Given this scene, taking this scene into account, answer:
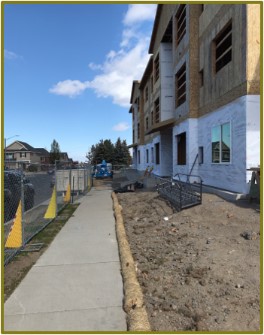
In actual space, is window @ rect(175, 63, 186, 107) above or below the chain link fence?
above

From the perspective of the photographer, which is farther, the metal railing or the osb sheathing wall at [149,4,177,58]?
the osb sheathing wall at [149,4,177,58]

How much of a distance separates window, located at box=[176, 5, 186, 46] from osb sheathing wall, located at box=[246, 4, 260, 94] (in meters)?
7.17

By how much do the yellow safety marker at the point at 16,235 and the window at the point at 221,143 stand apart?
7903 millimetres

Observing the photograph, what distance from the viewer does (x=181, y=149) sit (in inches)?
703

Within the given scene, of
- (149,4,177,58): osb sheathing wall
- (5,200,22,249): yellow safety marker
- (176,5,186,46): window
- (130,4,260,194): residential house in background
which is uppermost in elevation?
(149,4,177,58): osb sheathing wall

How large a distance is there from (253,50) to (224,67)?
6.16 feet

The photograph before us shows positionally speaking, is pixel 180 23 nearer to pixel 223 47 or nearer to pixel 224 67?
pixel 223 47

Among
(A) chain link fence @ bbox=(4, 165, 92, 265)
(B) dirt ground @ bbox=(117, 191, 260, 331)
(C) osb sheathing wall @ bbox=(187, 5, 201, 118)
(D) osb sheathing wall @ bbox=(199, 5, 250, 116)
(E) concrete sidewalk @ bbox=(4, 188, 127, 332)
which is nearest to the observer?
(E) concrete sidewalk @ bbox=(4, 188, 127, 332)

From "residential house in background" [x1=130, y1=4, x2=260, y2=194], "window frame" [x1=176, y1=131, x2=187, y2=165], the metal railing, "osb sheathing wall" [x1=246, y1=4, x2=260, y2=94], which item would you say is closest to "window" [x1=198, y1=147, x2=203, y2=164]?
"residential house in background" [x1=130, y1=4, x2=260, y2=194]

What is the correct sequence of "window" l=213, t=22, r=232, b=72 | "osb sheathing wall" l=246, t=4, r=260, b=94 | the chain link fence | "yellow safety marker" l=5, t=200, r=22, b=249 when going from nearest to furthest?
"yellow safety marker" l=5, t=200, r=22, b=249, the chain link fence, "osb sheathing wall" l=246, t=4, r=260, b=94, "window" l=213, t=22, r=232, b=72

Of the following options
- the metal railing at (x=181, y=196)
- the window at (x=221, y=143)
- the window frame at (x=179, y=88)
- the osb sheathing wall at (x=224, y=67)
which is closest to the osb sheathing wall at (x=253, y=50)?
the osb sheathing wall at (x=224, y=67)

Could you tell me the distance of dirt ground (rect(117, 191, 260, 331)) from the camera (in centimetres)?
370

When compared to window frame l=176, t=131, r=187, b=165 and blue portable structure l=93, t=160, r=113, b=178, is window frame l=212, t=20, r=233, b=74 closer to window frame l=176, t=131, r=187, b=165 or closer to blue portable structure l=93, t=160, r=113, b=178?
window frame l=176, t=131, r=187, b=165

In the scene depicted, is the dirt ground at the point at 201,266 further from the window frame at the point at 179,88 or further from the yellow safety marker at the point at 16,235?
the window frame at the point at 179,88
